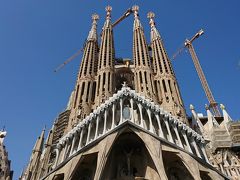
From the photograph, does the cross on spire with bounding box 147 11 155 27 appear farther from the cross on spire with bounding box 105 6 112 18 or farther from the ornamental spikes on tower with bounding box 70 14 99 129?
the ornamental spikes on tower with bounding box 70 14 99 129

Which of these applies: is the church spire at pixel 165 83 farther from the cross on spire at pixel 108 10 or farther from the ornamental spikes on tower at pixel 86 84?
the cross on spire at pixel 108 10

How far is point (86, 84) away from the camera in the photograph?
27.0 meters

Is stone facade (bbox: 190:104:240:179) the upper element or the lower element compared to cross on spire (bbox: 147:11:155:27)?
lower

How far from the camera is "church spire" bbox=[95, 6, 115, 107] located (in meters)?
24.8

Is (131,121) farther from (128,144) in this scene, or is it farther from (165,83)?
(165,83)

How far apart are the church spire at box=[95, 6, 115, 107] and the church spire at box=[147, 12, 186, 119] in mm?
4579

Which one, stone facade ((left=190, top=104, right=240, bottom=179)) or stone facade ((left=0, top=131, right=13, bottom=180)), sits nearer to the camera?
stone facade ((left=190, top=104, right=240, bottom=179))

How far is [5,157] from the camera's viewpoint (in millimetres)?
27578

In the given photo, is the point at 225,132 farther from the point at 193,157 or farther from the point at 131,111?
the point at 131,111

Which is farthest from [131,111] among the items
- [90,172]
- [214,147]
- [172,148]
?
[214,147]

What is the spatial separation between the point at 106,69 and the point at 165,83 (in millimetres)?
6161

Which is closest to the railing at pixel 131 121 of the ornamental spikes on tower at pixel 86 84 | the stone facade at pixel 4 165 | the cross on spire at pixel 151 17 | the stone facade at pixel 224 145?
the stone facade at pixel 224 145

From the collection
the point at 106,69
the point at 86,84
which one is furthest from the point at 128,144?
the point at 106,69

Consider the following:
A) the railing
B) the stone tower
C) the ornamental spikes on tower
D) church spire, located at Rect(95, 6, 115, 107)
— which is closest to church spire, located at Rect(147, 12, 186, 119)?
the stone tower
